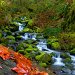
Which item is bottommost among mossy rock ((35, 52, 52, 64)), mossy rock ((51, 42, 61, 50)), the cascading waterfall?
the cascading waterfall

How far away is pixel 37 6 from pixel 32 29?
4.58 m

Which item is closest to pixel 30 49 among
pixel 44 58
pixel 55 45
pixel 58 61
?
pixel 44 58

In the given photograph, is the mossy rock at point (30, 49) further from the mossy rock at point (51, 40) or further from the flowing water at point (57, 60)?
the mossy rock at point (51, 40)

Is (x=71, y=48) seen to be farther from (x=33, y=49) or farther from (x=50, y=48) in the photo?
(x=33, y=49)

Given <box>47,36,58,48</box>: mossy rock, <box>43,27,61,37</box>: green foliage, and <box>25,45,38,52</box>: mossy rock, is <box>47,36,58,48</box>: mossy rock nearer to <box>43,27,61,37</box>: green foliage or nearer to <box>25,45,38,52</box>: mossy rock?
<box>43,27,61,37</box>: green foliage

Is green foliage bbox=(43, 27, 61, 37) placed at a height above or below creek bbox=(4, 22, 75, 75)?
above

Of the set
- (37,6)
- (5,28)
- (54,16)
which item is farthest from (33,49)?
(37,6)

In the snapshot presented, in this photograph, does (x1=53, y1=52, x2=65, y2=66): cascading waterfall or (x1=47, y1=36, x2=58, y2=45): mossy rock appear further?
(x1=47, y1=36, x2=58, y2=45): mossy rock

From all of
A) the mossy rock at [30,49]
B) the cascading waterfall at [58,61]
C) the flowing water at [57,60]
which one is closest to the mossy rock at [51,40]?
the flowing water at [57,60]

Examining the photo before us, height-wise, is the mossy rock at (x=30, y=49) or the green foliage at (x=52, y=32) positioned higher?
the green foliage at (x=52, y=32)

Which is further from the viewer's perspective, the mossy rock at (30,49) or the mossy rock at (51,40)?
the mossy rock at (51,40)

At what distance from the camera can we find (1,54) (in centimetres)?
534

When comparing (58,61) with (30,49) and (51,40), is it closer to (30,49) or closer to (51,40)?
(30,49)

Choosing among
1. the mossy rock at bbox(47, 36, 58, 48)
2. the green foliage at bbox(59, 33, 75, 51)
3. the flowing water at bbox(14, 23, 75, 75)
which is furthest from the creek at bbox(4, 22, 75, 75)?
the green foliage at bbox(59, 33, 75, 51)
